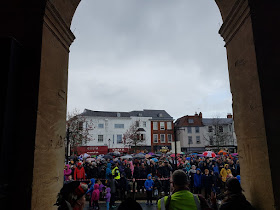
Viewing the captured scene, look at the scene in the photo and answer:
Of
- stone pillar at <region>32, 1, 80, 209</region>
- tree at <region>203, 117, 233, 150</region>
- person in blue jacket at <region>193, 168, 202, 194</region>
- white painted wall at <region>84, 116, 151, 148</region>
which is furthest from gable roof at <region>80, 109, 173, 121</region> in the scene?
stone pillar at <region>32, 1, 80, 209</region>

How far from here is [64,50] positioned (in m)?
3.84

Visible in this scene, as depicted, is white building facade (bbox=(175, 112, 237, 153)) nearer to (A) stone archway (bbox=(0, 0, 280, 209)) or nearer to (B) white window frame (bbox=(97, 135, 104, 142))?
(B) white window frame (bbox=(97, 135, 104, 142))

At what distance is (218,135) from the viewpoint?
132ft

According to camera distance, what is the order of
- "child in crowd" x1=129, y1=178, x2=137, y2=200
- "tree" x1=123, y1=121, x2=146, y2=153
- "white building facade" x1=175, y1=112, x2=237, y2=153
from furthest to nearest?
"white building facade" x1=175, y1=112, x2=237, y2=153 < "tree" x1=123, y1=121, x2=146, y2=153 < "child in crowd" x1=129, y1=178, x2=137, y2=200

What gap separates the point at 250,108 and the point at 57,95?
9.45ft

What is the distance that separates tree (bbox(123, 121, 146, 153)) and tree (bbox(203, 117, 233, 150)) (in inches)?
554

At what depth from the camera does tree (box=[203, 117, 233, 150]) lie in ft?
137

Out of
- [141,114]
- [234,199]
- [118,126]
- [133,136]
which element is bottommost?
[234,199]

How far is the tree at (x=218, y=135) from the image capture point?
41659 mm

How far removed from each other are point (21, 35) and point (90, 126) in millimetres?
41326

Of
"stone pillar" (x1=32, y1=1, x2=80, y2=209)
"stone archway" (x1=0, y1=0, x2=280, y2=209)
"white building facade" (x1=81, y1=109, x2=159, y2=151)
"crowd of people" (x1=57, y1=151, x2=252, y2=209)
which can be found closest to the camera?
"stone archway" (x1=0, y1=0, x2=280, y2=209)

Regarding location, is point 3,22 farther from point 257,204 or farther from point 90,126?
point 90,126

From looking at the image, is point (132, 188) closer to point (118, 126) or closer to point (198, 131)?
point (118, 126)

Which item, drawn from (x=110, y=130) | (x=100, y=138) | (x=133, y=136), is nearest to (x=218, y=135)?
(x=133, y=136)
